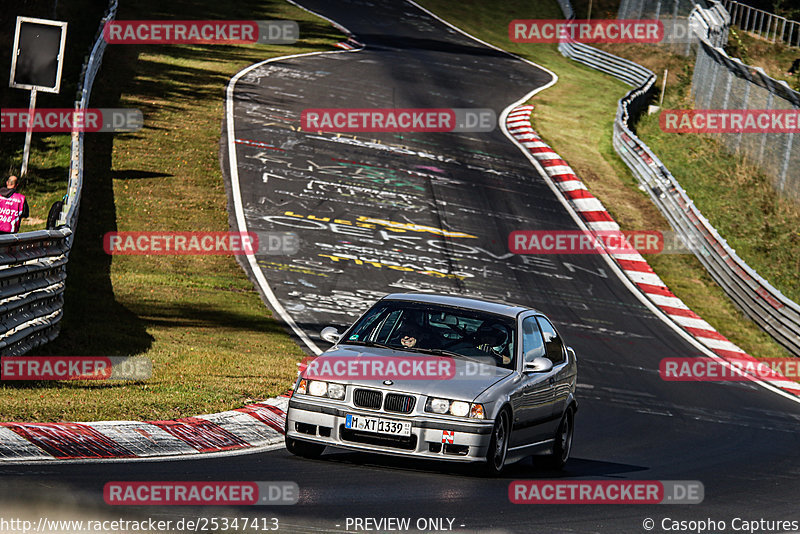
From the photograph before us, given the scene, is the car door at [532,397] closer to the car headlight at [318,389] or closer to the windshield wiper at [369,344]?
the windshield wiper at [369,344]

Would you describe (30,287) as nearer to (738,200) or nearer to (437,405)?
(437,405)

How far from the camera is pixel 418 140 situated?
3400cm

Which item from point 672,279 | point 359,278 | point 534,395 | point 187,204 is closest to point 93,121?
point 187,204

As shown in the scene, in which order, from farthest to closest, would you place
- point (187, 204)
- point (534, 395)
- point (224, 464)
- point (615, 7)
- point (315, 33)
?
point (615, 7)
point (315, 33)
point (187, 204)
point (534, 395)
point (224, 464)

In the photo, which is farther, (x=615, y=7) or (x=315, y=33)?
(x=615, y=7)

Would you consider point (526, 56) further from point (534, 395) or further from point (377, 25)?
point (534, 395)

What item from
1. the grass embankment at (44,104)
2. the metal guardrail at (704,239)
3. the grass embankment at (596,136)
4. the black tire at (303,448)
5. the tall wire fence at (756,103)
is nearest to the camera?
the black tire at (303,448)

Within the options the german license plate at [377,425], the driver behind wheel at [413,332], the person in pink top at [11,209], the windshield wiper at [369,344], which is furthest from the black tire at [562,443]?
the person in pink top at [11,209]

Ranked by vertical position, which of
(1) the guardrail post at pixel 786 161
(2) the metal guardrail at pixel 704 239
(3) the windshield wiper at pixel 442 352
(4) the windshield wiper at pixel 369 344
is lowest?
(2) the metal guardrail at pixel 704 239

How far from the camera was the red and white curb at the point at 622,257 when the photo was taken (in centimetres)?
2148

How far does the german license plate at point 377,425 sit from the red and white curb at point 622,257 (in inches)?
464

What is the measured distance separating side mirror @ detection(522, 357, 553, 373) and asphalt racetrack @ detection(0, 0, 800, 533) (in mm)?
933

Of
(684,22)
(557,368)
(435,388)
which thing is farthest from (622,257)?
(684,22)

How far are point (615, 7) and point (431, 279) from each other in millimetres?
39999
